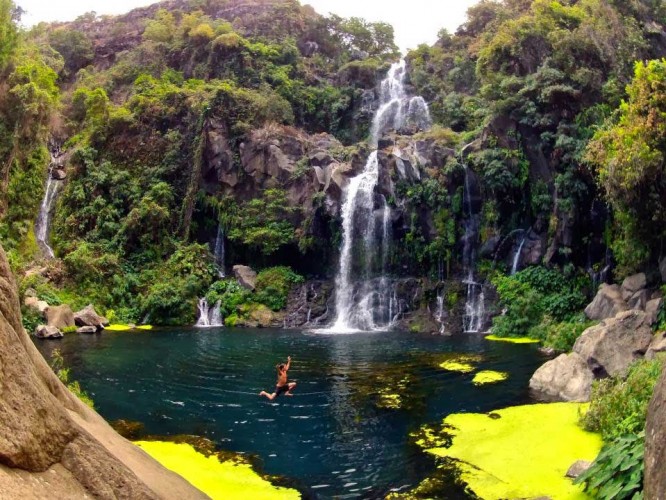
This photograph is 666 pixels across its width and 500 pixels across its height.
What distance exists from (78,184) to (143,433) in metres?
32.4

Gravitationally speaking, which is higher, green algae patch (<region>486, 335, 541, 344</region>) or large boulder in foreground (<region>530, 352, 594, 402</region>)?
large boulder in foreground (<region>530, 352, 594, 402</region>)

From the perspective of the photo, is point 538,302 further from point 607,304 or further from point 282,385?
point 282,385

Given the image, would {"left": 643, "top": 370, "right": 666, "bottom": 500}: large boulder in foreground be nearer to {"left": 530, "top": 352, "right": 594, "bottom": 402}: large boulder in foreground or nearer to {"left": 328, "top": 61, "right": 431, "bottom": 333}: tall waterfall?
{"left": 530, "top": 352, "right": 594, "bottom": 402}: large boulder in foreground

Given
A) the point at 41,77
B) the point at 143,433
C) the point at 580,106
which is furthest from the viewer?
the point at 41,77

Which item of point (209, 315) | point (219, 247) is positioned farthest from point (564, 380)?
point (219, 247)

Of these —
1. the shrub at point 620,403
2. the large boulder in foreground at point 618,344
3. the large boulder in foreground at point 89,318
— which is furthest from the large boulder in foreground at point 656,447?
the large boulder in foreground at point 89,318

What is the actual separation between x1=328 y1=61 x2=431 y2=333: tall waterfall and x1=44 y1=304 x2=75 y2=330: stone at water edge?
14.0 m

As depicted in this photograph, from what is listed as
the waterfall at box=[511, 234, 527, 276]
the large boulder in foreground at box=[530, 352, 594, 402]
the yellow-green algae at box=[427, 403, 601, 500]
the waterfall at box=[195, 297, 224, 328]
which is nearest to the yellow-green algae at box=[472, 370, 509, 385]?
the large boulder in foreground at box=[530, 352, 594, 402]

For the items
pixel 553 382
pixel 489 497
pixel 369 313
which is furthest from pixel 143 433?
pixel 369 313

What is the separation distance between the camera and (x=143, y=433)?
12.3 m

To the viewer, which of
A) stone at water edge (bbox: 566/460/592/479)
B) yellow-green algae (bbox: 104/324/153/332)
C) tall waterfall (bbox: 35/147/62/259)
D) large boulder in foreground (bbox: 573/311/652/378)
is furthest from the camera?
tall waterfall (bbox: 35/147/62/259)

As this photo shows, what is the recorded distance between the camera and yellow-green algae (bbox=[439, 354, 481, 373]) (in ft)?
61.7

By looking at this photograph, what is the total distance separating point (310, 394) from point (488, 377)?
552cm

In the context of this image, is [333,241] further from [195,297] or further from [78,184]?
[78,184]
